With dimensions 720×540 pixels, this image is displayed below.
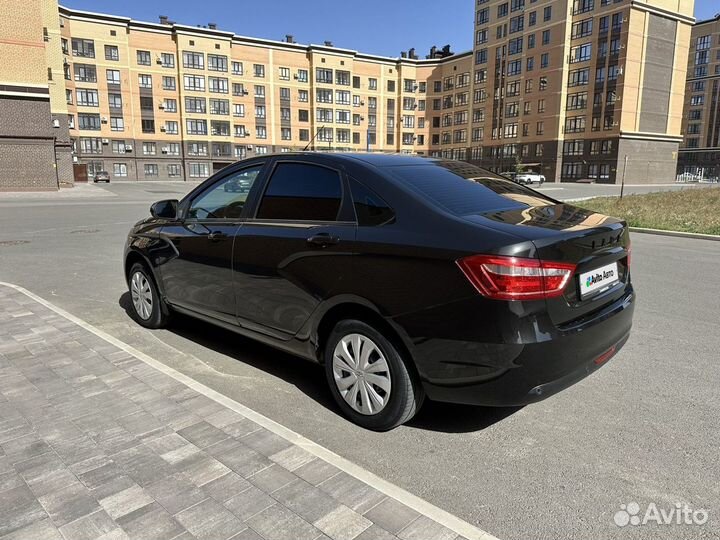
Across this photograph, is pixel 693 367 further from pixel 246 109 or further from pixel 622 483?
pixel 246 109

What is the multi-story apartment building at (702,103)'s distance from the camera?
8512cm

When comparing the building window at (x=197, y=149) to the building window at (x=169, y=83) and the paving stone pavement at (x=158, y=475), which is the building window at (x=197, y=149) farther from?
the paving stone pavement at (x=158, y=475)

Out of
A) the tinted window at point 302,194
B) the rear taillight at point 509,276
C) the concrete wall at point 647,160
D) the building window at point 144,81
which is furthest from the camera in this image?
the building window at point 144,81

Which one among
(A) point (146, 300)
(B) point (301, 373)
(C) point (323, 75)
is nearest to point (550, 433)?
(B) point (301, 373)

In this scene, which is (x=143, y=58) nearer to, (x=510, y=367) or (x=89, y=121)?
(x=89, y=121)

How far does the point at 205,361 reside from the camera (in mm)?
4660

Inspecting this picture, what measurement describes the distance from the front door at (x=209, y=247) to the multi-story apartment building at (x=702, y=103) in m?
94.8

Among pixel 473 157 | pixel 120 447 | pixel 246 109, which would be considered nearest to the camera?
pixel 120 447

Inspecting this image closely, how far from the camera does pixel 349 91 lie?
7962cm

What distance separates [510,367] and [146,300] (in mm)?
4058

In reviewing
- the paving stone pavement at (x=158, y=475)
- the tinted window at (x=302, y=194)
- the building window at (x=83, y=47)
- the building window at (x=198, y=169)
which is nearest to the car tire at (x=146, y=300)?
the paving stone pavement at (x=158, y=475)

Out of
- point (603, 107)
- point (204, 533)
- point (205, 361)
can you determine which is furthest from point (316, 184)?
point (603, 107)

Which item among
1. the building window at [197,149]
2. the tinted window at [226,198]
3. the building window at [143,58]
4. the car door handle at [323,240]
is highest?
the building window at [143,58]

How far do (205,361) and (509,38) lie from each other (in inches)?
3146
